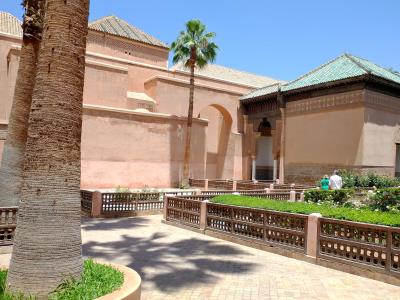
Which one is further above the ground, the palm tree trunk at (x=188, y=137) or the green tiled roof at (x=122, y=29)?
the green tiled roof at (x=122, y=29)

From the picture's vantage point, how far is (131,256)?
775cm

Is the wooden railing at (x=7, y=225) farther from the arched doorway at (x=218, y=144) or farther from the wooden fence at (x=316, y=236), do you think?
the arched doorway at (x=218, y=144)

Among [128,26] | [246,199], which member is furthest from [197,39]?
[246,199]

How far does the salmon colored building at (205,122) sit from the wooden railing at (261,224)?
13.8 m

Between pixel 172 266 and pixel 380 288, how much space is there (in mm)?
3482

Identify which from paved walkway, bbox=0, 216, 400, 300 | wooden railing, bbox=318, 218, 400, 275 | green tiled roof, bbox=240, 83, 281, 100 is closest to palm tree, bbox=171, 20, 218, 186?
green tiled roof, bbox=240, 83, 281, 100

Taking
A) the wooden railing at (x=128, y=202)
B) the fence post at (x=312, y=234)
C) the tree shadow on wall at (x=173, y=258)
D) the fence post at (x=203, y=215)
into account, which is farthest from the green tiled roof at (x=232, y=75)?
the fence post at (x=312, y=234)

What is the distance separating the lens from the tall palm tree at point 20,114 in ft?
28.1

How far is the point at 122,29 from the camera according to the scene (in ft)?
109

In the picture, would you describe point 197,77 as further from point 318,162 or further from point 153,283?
point 153,283

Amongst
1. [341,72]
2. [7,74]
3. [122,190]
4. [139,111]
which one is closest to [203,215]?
[122,190]

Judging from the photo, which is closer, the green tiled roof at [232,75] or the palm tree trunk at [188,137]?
the palm tree trunk at [188,137]

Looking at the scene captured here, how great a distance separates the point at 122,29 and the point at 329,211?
29.2 m

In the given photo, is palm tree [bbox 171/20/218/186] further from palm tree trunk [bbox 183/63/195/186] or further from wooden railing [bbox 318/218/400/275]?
wooden railing [bbox 318/218/400/275]
